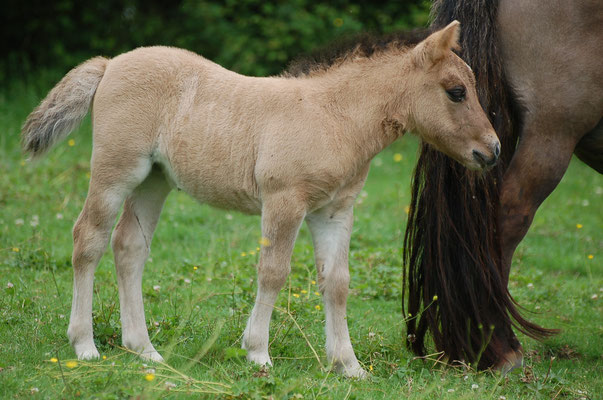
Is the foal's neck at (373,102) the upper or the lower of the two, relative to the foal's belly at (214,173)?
upper

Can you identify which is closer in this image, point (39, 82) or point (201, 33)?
point (39, 82)

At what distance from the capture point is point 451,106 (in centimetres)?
385

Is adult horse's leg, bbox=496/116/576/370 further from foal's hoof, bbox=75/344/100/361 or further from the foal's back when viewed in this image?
foal's hoof, bbox=75/344/100/361

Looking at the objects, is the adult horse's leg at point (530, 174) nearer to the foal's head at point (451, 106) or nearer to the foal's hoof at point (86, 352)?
the foal's head at point (451, 106)

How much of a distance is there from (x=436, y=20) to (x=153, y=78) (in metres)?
1.79

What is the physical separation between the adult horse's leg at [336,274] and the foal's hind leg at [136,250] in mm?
1014

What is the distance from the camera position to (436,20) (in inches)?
175

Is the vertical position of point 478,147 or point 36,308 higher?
point 478,147

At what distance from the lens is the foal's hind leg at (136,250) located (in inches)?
165

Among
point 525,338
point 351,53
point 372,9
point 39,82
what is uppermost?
point 372,9

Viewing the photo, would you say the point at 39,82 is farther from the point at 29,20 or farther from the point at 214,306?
the point at 214,306

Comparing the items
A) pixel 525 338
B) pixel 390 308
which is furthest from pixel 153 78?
pixel 525 338

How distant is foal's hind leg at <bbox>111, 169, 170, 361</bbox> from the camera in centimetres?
420

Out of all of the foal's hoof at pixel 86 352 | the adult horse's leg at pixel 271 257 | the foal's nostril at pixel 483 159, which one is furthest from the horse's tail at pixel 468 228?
the foal's hoof at pixel 86 352
